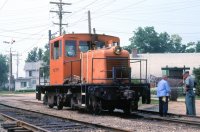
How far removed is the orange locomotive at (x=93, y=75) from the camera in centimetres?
1592

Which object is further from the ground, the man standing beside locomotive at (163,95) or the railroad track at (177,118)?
the man standing beside locomotive at (163,95)

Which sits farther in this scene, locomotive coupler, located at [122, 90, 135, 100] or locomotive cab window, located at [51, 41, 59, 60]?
locomotive cab window, located at [51, 41, 59, 60]

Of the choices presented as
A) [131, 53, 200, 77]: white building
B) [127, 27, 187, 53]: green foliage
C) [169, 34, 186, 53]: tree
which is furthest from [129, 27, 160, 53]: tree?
[131, 53, 200, 77]: white building

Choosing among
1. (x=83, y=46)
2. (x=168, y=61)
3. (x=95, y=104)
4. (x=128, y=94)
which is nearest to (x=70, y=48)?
(x=83, y=46)

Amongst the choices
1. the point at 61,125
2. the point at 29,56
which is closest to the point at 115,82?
the point at 61,125

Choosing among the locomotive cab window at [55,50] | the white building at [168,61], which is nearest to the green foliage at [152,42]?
the white building at [168,61]

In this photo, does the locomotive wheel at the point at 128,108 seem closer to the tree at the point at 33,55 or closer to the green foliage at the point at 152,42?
the green foliage at the point at 152,42

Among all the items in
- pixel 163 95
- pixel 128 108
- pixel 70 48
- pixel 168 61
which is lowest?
pixel 128 108

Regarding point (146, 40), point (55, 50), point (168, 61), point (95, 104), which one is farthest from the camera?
point (146, 40)

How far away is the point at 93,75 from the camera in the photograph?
17000mm

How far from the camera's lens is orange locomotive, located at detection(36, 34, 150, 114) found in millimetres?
15922

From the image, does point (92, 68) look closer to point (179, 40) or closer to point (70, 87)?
point (70, 87)

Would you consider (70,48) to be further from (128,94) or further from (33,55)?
(33,55)

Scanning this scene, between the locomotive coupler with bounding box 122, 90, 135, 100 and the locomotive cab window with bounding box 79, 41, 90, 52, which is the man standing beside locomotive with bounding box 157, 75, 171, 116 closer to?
the locomotive coupler with bounding box 122, 90, 135, 100
